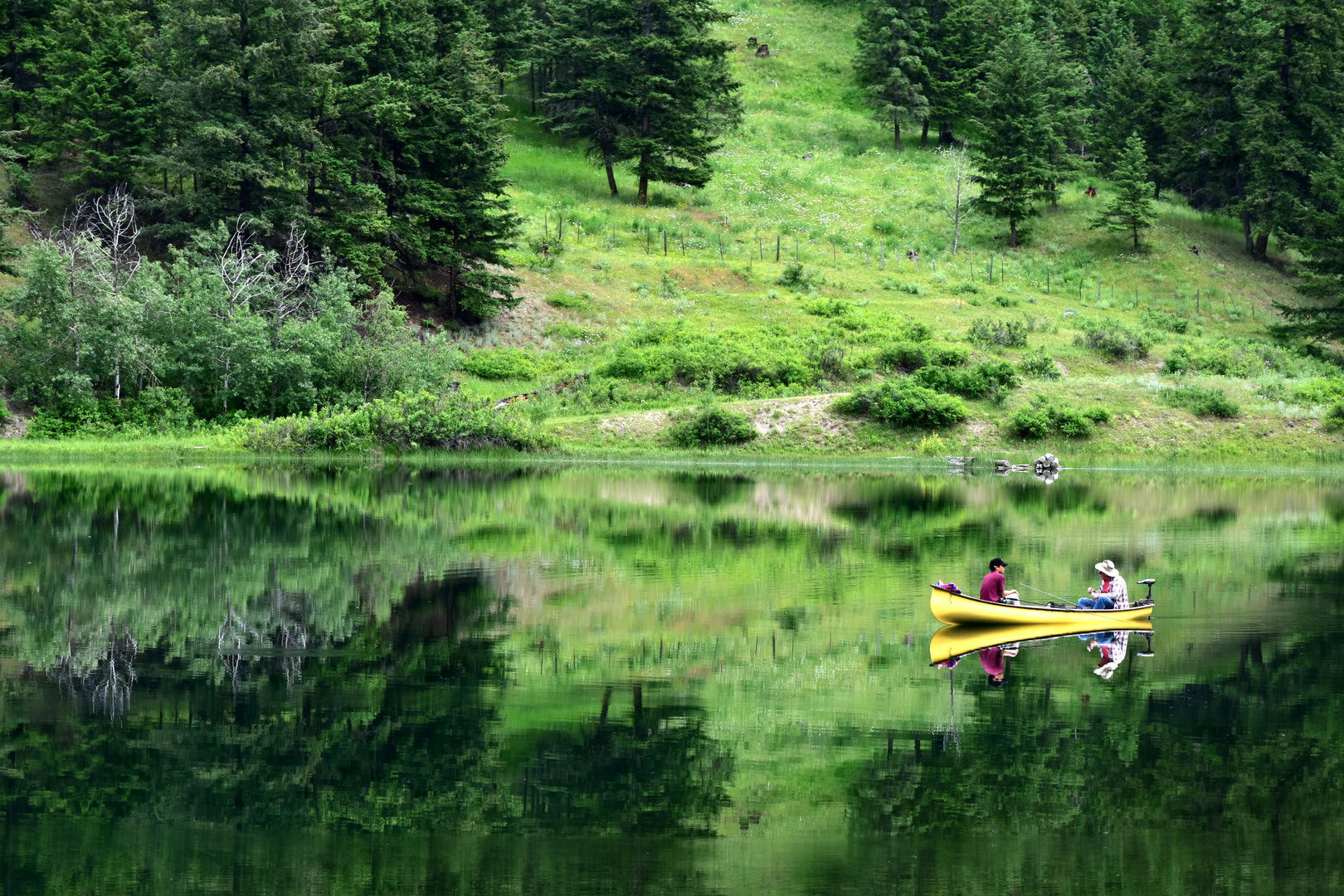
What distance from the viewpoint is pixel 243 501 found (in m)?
35.2

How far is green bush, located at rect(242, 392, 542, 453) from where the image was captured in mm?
50000

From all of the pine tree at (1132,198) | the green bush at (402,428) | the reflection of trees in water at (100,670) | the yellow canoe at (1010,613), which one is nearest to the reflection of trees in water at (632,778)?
the reflection of trees in water at (100,670)

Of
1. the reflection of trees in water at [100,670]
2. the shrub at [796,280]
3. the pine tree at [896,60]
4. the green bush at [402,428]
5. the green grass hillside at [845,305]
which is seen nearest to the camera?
the reflection of trees in water at [100,670]

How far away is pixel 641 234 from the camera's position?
7944cm

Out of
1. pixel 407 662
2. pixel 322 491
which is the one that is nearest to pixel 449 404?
pixel 322 491

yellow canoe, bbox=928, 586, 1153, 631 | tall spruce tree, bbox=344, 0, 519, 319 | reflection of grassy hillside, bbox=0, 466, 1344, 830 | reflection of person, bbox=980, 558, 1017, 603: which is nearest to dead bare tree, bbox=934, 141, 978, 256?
tall spruce tree, bbox=344, 0, 519, 319

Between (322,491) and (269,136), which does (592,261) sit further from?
(322,491)

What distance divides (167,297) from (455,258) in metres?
14.9

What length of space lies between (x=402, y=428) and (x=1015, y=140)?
167 feet

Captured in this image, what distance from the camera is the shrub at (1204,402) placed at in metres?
56.2

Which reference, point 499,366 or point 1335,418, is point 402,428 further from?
point 1335,418

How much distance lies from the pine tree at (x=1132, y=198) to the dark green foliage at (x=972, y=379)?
31.0 m

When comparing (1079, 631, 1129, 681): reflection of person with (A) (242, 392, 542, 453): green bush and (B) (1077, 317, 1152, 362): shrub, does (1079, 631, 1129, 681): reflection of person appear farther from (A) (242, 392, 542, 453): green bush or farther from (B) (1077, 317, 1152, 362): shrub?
(B) (1077, 317, 1152, 362): shrub

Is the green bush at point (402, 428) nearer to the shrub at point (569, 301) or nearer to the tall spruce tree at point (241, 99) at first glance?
the tall spruce tree at point (241, 99)
